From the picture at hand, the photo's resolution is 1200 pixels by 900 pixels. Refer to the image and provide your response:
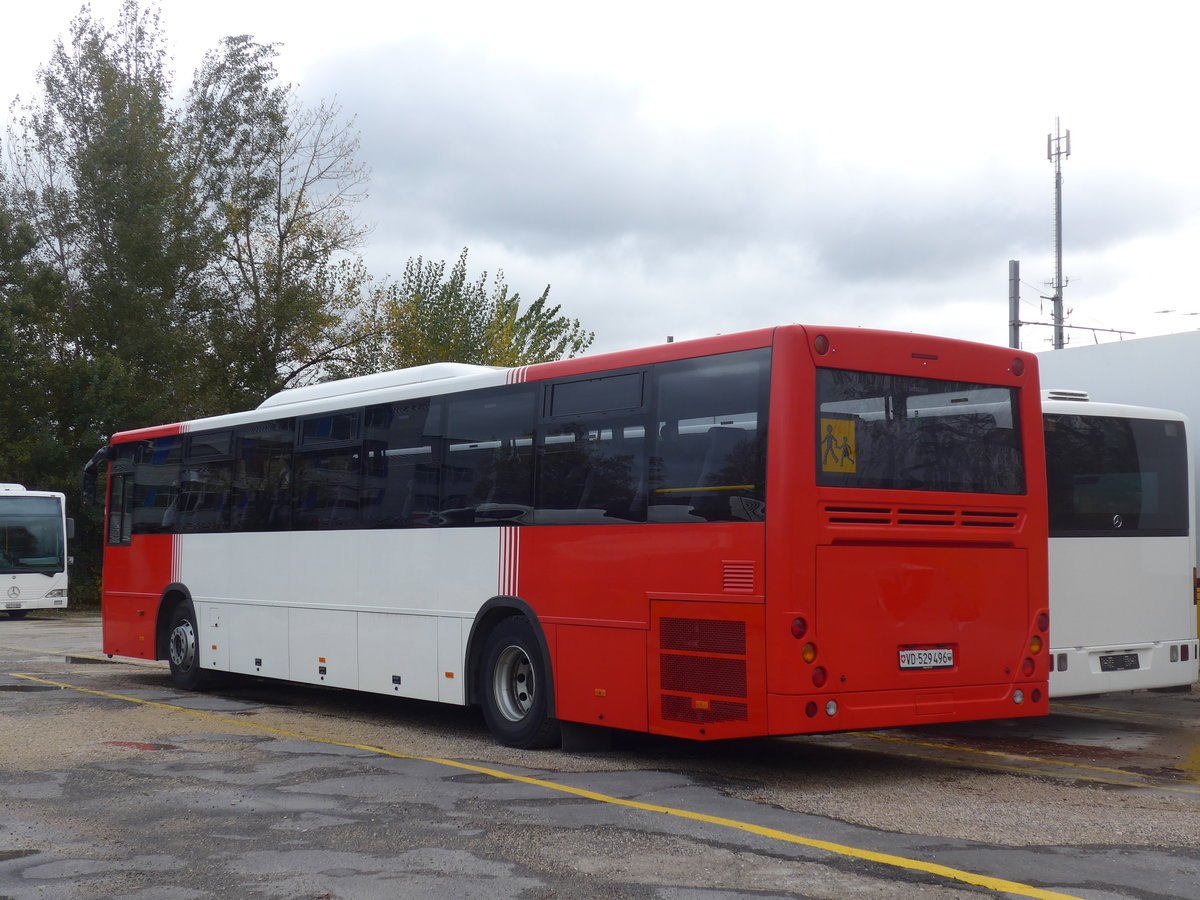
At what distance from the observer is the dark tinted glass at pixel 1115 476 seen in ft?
39.5

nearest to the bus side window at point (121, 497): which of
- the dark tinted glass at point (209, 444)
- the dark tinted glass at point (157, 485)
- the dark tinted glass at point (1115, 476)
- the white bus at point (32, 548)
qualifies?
the dark tinted glass at point (157, 485)

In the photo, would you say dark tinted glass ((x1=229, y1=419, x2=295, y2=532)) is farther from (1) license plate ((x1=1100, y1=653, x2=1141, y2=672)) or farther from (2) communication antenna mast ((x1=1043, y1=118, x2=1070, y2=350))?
(2) communication antenna mast ((x1=1043, y1=118, x2=1070, y2=350))

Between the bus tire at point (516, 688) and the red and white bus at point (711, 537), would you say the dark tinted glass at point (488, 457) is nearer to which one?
the red and white bus at point (711, 537)

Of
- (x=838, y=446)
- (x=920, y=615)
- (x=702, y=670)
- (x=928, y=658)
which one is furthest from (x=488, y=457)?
(x=928, y=658)

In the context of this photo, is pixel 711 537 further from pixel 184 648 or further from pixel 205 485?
pixel 184 648

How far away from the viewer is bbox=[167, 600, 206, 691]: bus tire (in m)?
15.5

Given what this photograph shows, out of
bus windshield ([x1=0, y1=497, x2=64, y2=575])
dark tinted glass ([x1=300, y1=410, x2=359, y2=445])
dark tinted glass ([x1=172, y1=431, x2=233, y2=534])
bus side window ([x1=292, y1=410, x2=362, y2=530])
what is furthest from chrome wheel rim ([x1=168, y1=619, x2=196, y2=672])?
bus windshield ([x1=0, y1=497, x2=64, y2=575])

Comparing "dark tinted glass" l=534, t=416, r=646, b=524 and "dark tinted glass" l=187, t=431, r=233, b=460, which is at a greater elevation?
"dark tinted glass" l=187, t=431, r=233, b=460

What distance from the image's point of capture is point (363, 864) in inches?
263

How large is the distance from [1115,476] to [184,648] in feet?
33.3

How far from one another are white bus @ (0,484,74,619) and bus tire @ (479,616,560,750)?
2514 centimetres

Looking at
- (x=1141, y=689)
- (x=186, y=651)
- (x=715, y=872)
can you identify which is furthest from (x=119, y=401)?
(x=715, y=872)

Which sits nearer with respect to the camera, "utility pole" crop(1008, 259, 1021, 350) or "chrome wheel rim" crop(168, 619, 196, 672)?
"chrome wheel rim" crop(168, 619, 196, 672)

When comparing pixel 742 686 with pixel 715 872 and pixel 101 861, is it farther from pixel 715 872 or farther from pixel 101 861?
pixel 101 861
